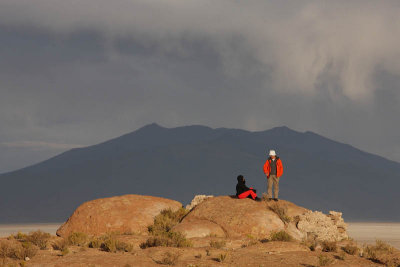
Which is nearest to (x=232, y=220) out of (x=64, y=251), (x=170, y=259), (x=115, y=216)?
(x=115, y=216)

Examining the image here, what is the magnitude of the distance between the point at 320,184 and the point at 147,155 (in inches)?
2243

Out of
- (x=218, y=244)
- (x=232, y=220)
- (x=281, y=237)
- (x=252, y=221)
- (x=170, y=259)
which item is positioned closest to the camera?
(x=170, y=259)

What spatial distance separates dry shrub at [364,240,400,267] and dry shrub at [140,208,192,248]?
267 inches

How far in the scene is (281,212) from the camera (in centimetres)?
2572

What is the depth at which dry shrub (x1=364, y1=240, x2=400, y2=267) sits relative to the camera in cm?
2069

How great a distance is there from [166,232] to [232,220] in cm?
300

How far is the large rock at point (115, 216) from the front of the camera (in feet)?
86.5

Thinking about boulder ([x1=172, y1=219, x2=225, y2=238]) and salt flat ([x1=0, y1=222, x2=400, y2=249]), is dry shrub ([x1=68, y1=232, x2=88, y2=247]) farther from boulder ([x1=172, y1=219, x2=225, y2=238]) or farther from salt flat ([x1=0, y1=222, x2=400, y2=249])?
salt flat ([x1=0, y1=222, x2=400, y2=249])

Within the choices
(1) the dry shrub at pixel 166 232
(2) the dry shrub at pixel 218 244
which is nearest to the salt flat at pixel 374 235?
(1) the dry shrub at pixel 166 232

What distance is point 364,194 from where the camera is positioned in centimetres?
17700

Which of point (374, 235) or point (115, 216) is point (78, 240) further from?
point (374, 235)

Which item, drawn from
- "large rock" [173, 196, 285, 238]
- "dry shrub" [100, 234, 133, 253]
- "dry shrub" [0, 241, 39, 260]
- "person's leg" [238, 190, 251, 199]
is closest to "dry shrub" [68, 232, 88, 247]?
"dry shrub" [100, 234, 133, 253]

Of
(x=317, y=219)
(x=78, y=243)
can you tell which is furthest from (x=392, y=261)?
(x=78, y=243)

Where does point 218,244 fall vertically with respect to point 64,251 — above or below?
above
